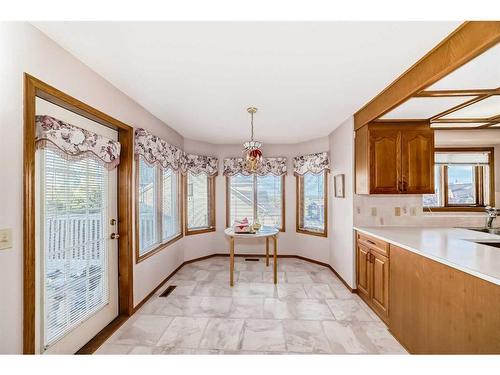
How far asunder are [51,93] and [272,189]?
12.5ft

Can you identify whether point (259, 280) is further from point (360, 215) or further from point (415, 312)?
point (415, 312)

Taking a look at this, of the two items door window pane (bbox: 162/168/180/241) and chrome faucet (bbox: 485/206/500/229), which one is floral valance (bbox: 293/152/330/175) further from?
door window pane (bbox: 162/168/180/241)

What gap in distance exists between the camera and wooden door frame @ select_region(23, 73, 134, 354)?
4.33 feet

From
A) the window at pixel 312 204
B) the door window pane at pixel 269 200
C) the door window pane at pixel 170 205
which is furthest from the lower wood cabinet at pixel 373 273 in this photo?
the door window pane at pixel 170 205

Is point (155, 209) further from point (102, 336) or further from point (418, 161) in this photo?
point (418, 161)

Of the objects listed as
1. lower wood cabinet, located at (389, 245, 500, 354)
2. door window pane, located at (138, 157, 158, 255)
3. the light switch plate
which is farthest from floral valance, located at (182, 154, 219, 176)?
lower wood cabinet, located at (389, 245, 500, 354)

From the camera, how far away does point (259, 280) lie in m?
3.48

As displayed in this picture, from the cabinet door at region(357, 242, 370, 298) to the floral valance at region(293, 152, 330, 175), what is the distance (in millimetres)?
1608

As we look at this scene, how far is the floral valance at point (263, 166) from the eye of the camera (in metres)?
4.59

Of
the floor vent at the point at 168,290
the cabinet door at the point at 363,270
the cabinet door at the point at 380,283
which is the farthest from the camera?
the floor vent at the point at 168,290

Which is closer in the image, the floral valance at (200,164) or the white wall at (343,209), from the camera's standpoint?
the white wall at (343,209)

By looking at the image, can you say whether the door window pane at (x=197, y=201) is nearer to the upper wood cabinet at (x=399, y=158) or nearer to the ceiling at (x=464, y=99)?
the upper wood cabinet at (x=399, y=158)

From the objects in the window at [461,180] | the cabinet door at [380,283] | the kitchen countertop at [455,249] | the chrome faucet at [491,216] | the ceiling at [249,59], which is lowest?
the cabinet door at [380,283]

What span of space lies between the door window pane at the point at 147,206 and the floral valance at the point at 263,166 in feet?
5.67
